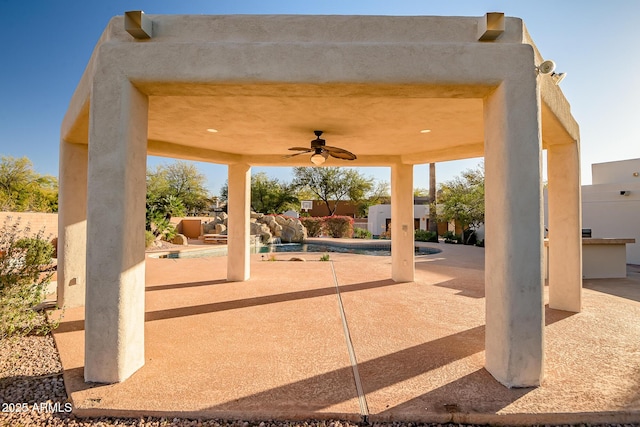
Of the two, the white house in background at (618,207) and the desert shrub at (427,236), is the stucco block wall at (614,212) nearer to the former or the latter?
the white house in background at (618,207)

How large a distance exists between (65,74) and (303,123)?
17271 mm

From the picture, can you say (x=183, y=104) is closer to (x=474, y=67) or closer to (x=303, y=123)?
(x=303, y=123)

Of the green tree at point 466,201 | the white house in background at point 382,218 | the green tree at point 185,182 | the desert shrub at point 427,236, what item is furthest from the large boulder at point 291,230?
the green tree at point 185,182

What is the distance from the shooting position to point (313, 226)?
25.0 m

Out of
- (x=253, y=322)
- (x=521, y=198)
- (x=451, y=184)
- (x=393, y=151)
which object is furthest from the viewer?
(x=451, y=184)

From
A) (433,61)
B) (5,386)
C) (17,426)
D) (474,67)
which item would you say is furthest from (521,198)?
(5,386)

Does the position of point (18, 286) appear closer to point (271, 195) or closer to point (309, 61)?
point (309, 61)

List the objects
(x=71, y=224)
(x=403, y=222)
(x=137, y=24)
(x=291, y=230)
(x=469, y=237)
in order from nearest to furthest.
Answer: (x=137, y=24) → (x=71, y=224) → (x=403, y=222) → (x=469, y=237) → (x=291, y=230)

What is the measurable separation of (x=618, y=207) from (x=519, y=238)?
48.3 feet

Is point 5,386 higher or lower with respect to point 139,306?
lower

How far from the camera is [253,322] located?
4754 mm

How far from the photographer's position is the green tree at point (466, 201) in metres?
17.4

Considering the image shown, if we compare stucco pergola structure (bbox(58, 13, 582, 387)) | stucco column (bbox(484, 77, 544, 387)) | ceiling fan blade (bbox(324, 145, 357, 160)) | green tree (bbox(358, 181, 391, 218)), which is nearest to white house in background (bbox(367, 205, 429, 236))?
green tree (bbox(358, 181, 391, 218))

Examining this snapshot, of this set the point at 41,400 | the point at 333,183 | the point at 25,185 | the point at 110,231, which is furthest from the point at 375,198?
the point at 41,400
